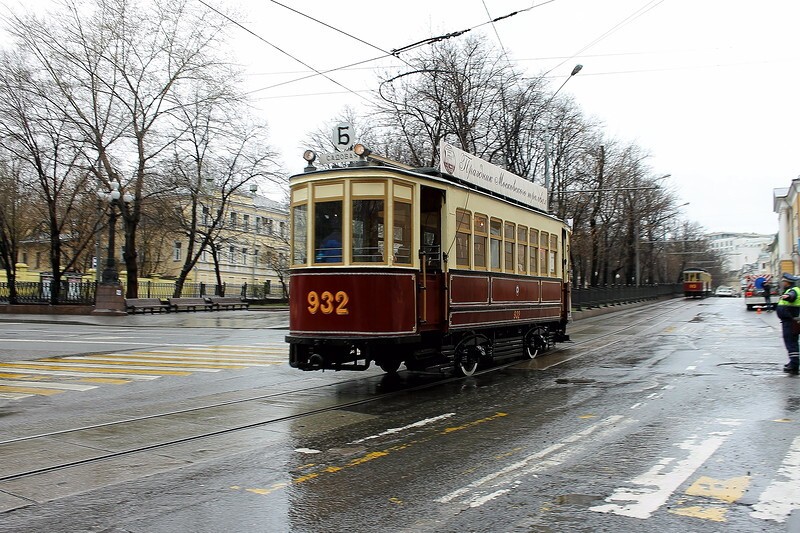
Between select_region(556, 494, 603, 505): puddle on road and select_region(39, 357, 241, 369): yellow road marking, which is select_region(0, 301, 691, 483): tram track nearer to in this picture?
select_region(39, 357, 241, 369): yellow road marking

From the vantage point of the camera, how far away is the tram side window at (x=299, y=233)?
1062cm

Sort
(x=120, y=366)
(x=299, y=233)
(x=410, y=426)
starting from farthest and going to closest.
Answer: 1. (x=120, y=366)
2. (x=299, y=233)
3. (x=410, y=426)

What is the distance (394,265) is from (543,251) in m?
6.95

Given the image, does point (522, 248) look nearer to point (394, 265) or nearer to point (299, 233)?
point (394, 265)

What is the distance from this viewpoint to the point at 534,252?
1541 cm

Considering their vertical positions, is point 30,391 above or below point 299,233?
below

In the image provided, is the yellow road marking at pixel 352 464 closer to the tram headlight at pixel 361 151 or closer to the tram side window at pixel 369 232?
the tram side window at pixel 369 232

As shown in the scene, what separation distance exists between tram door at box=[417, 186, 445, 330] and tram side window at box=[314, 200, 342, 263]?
4.79 feet

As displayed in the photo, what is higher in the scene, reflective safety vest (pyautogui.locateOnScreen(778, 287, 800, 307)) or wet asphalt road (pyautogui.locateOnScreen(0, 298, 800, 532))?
reflective safety vest (pyautogui.locateOnScreen(778, 287, 800, 307))

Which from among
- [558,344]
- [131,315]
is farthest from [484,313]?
[131,315]

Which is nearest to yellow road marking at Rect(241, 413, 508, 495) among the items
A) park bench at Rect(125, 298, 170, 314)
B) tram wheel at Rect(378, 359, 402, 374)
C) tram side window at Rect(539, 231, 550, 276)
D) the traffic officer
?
tram wheel at Rect(378, 359, 402, 374)

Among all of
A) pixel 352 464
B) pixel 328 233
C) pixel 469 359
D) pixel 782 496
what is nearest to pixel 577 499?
pixel 782 496

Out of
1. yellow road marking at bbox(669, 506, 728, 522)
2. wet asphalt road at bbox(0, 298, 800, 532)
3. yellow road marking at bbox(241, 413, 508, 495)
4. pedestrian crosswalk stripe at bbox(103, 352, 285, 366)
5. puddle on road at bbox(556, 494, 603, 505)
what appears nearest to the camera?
yellow road marking at bbox(669, 506, 728, 522)

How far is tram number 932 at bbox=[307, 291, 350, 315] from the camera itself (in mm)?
10070
